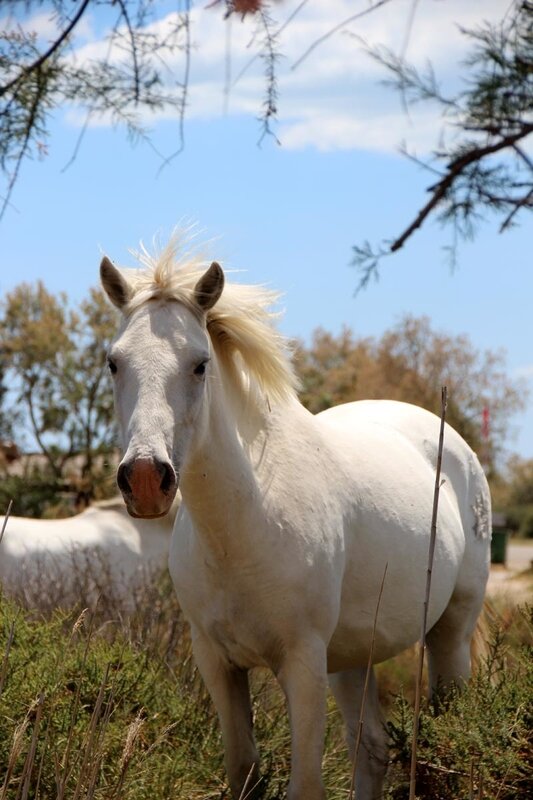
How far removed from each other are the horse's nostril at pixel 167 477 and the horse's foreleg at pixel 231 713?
95 centimetres

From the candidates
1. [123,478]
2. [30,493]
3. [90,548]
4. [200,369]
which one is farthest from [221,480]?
[30,493]

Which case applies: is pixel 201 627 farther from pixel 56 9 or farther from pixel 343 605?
pixel 56 9

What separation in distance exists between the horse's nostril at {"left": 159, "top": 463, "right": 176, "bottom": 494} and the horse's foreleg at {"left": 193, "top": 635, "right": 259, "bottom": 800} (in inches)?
37.3

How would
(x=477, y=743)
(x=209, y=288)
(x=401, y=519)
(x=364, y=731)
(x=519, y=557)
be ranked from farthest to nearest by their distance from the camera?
1. (x=519, y=557)
2. (x=364, y=731)
3. (x=401, y=519)
4. (x=209, y=288)
5. (x=477, y=743)

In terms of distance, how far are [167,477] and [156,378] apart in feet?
1.03

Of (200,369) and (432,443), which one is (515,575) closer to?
(432,443)

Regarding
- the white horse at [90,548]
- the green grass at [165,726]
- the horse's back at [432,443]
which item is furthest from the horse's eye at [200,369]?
the white horse at [90,548]

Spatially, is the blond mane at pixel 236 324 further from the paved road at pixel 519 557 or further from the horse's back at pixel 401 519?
the paved road at pixel 519 557

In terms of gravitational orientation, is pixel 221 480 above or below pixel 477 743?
above

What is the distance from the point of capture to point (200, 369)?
3.47 meters

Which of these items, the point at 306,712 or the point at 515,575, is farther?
the point at 515,575

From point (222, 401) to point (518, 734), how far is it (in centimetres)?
130

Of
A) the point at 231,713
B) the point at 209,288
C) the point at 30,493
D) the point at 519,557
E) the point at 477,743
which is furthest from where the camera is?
the point at 519,557

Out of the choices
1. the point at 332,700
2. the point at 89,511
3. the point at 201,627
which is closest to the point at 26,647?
the point at 201,627
